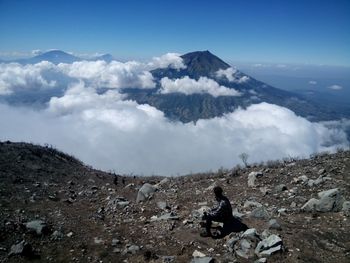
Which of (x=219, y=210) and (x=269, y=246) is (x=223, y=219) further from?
(x=269, y=246)

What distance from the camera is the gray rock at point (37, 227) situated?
11680 millimetres

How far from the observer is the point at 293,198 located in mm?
14695

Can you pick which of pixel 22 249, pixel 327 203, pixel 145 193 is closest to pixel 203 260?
pixel 22 249

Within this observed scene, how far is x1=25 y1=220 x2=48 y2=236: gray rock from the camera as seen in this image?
38.3ft

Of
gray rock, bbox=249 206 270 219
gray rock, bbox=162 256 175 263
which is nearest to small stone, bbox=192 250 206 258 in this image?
gray rock, bbox=162 256 175 263

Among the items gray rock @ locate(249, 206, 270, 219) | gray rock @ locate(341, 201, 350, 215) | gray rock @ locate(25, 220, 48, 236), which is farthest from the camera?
gray rock @ locate(249, 206, 270, 219)

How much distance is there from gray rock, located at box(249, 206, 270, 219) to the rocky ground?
0.04 m

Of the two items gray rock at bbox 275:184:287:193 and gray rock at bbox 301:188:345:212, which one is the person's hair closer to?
gray rock at bbox 301:188:345:212

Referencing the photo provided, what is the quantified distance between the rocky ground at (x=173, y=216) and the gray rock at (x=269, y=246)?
0.03 metres

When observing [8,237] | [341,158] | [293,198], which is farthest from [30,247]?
[341,158]

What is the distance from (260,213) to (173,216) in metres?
3.77

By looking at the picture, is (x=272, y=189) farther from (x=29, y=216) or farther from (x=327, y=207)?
(x=29, y=216)

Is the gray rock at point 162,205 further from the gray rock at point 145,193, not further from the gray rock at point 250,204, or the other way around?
the gray rock at point 250,204

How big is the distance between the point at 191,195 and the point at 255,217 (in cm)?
487
